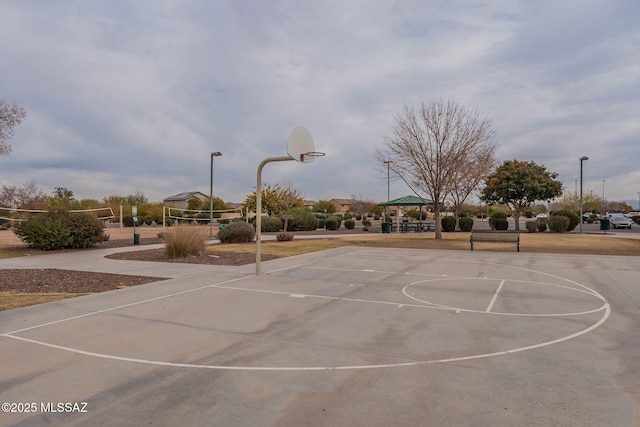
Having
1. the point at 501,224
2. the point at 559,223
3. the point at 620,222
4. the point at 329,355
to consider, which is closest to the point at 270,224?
the point at 501,224

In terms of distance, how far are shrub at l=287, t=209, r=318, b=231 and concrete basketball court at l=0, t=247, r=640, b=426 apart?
29.3 m

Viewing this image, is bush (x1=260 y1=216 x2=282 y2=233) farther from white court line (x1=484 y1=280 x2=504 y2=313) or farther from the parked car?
the parked car

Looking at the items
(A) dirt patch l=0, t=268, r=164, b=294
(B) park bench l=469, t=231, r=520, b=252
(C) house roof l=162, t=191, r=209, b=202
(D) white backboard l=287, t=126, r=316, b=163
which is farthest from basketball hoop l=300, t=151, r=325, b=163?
(C) house roof l=162, t=191, r=209, b=202

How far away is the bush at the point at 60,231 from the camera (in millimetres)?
18141

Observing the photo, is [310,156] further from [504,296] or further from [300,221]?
[300,221]

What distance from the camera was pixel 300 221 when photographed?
129 feet

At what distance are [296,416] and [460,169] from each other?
24255 millimetres

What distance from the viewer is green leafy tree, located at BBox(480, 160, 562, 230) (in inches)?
1369

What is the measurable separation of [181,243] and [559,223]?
98.7 feet

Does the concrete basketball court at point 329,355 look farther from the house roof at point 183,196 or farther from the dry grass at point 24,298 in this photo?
the house roof at point 183,196

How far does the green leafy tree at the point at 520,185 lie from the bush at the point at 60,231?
3155 centimetres

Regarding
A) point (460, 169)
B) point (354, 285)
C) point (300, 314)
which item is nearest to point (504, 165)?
point (460, 169)

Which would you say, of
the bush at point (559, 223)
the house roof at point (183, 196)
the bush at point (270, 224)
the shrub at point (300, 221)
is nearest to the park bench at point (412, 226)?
the shrub at point (300, 221)

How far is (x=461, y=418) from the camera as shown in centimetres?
332
